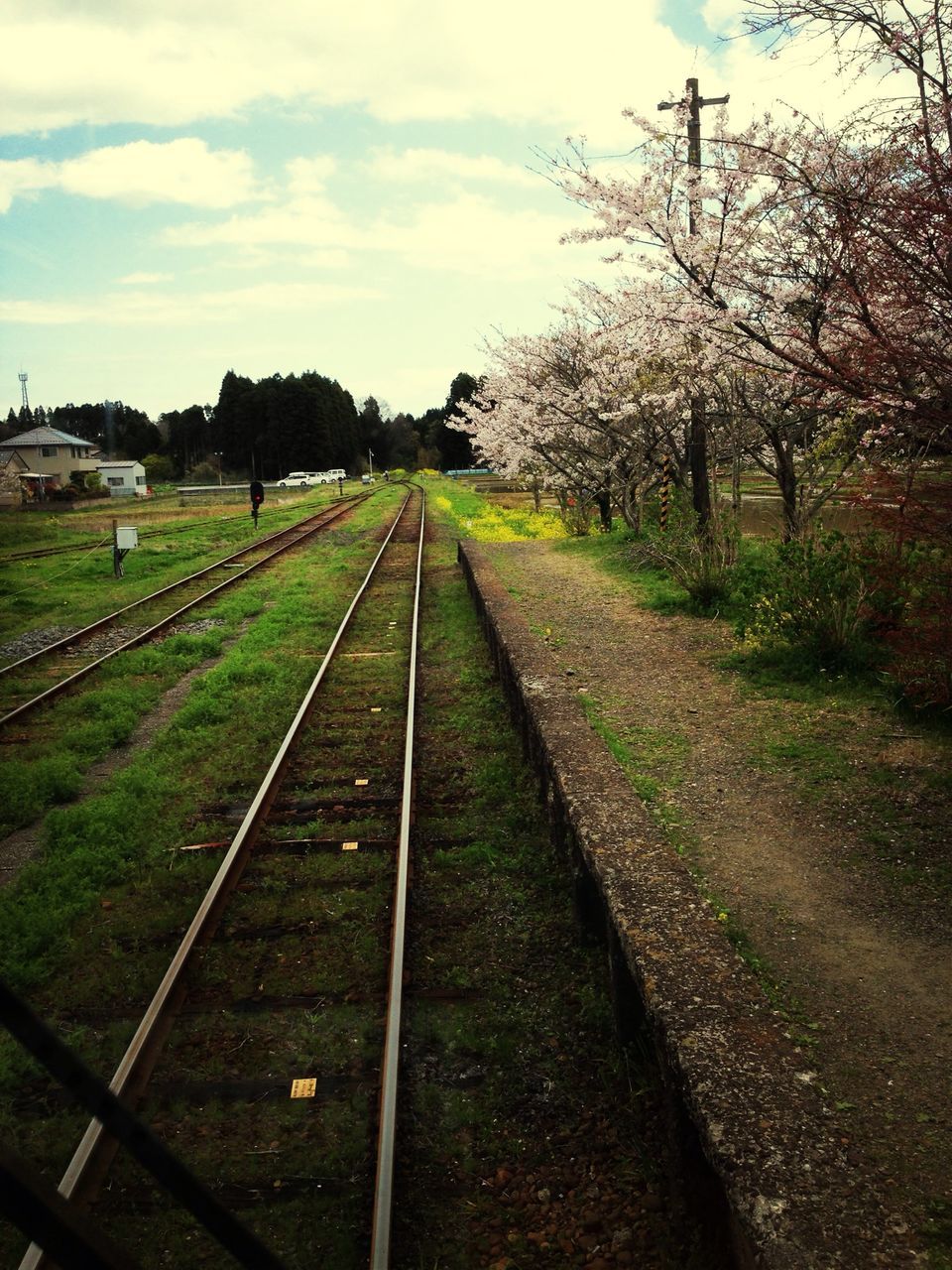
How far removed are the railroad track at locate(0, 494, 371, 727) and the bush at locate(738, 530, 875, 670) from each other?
758 cm

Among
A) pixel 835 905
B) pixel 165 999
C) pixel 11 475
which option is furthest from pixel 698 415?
pixel 11 475

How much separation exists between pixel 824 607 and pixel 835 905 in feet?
14.4

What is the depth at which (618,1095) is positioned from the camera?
372 cm

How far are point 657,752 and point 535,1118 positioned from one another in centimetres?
343

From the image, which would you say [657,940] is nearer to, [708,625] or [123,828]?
[123,828]

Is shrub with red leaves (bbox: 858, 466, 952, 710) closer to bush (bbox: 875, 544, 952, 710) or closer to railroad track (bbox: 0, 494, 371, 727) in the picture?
bush (bbox: 875, 544, 952, 710)

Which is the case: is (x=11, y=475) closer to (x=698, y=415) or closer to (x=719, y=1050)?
(x=698, y=415)

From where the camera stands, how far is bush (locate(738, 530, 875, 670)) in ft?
26.7

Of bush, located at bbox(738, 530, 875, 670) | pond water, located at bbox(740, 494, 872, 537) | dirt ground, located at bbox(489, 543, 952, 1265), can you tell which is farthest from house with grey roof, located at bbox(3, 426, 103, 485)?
dirt ground, located at bbox(489, 543, 952, 1265)

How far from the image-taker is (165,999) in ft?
13.9

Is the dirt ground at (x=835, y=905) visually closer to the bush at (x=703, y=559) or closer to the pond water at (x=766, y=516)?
the bush at (x=703, y=559)

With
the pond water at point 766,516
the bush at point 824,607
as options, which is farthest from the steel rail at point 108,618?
the pond water at point 766,516

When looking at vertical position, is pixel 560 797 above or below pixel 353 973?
above

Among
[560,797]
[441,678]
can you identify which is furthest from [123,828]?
[441,678]
